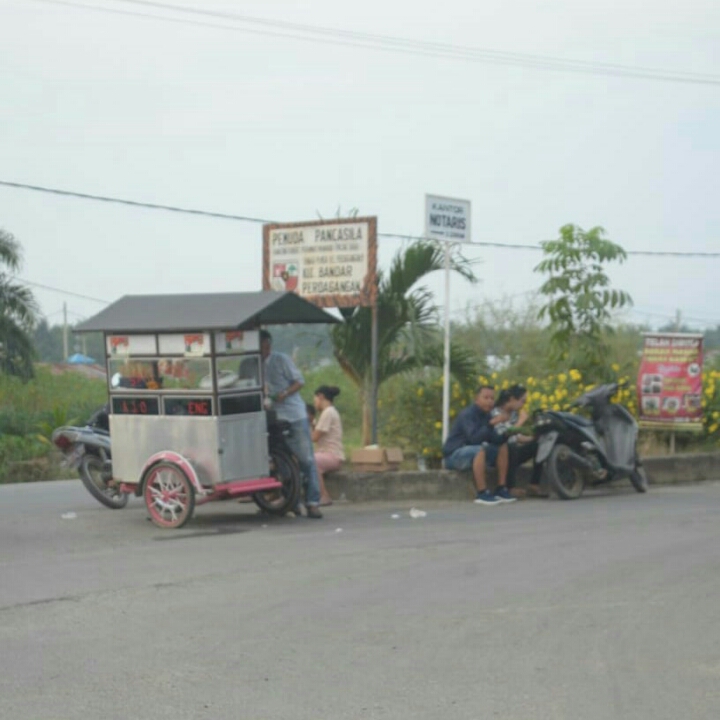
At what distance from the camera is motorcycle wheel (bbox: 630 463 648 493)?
16.3 m

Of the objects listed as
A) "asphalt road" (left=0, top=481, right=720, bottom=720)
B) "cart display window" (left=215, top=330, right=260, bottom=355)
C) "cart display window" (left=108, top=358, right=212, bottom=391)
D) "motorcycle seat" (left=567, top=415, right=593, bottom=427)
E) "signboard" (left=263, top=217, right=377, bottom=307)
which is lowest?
"asphalt road" (left=0, top=481, right=720, bottom=720)

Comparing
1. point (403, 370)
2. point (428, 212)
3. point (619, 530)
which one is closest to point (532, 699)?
point (619, 530)

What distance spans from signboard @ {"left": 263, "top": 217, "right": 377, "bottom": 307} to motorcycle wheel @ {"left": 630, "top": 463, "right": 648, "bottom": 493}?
3836 mm

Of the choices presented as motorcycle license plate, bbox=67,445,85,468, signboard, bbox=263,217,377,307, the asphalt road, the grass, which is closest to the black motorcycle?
the asphalt road

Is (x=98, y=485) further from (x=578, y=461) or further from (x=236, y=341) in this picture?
(x=578, y=461)

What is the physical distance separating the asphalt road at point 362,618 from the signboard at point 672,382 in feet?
18.0

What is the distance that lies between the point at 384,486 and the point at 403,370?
106 inches

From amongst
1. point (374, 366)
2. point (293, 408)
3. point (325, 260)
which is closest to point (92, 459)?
point (293, 408)

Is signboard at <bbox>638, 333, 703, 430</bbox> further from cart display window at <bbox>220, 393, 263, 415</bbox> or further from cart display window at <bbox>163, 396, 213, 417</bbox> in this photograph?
cart display window at <bbox>163, 396, 213, 417</bbox>

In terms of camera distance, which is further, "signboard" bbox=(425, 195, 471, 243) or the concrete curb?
"signboard" bbox=(425, 195, 471, 243)

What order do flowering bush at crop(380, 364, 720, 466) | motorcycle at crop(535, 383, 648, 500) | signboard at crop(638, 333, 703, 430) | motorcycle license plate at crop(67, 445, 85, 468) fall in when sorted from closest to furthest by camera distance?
1. motorcycle license plate at crop(67, 445, 85, 468)
2. motorcycle at crop(535, 383, 648, 500)
3. flowering bush at crop(380, 364, 720, 466)
4. signboard at crop(638, 333, 703, 430)

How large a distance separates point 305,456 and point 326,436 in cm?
130

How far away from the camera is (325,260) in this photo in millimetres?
16797

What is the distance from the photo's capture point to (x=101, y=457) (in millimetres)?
14422
